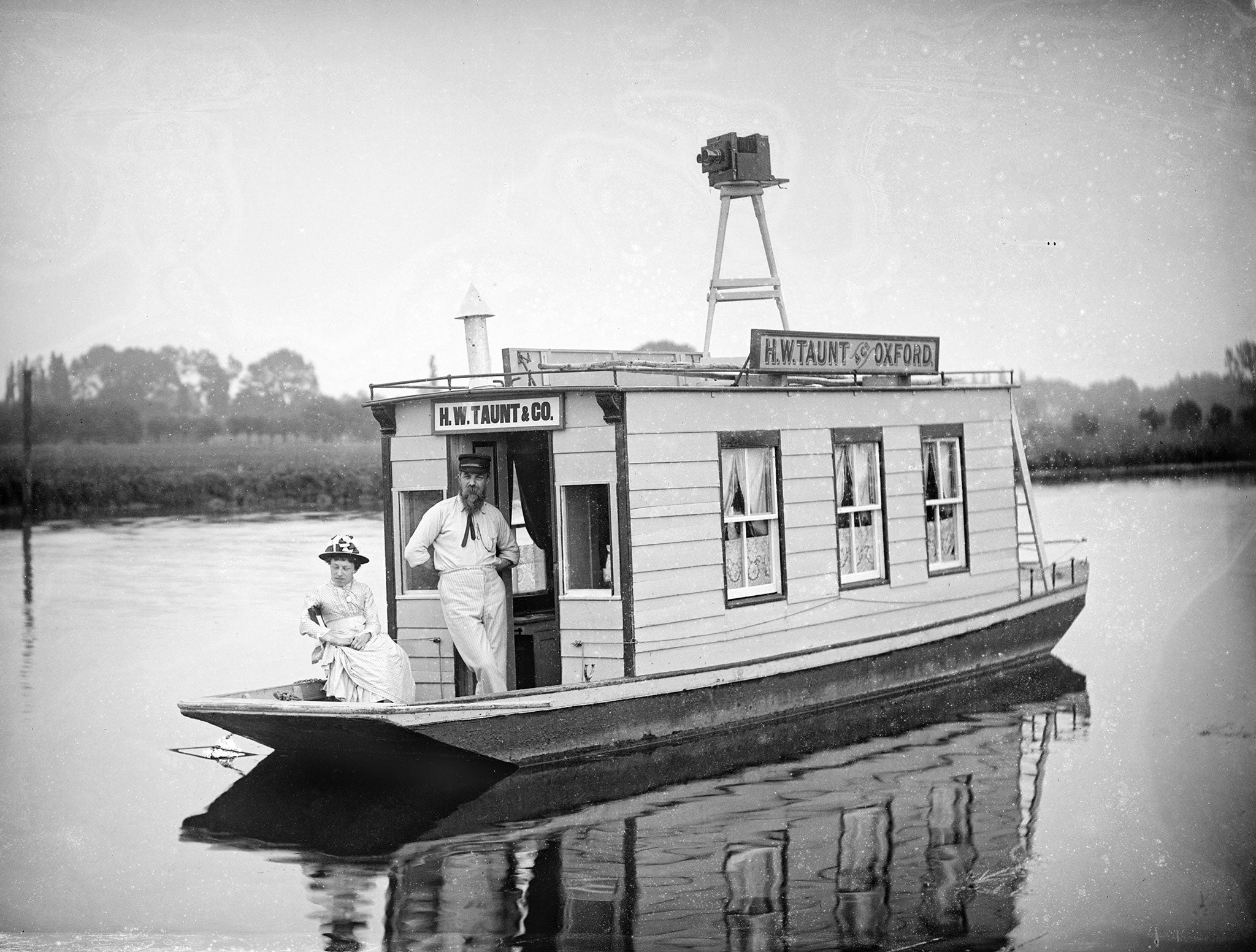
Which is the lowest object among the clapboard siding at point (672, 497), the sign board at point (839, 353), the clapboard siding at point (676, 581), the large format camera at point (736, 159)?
the clapboard siding at point (676, 581)

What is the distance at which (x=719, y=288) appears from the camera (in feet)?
46.6

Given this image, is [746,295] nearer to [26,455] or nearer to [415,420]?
[415,420]

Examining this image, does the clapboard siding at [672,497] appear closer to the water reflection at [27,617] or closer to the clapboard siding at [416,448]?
the clapboard siding at [416,448]

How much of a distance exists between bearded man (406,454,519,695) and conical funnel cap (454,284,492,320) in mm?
1572

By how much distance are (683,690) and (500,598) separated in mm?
1533

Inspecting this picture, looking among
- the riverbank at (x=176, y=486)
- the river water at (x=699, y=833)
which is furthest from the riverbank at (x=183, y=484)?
the river water at (x=699, y=833)

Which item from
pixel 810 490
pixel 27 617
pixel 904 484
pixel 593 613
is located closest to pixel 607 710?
pixel 593 613

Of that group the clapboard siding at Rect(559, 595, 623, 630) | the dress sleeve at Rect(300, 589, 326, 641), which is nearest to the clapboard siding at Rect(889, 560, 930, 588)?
the clapboard siding at Rect(559, 595, 623, 630)

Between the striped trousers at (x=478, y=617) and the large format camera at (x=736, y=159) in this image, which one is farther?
the large format camera at (x=736, y=159)

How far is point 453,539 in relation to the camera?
33.6 feet

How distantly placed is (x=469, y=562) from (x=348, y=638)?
41.9 inches

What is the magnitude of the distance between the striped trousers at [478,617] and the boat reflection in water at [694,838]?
2.36 ft

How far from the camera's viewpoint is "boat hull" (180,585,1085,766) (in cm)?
912

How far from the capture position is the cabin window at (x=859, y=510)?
12211 millimetres
